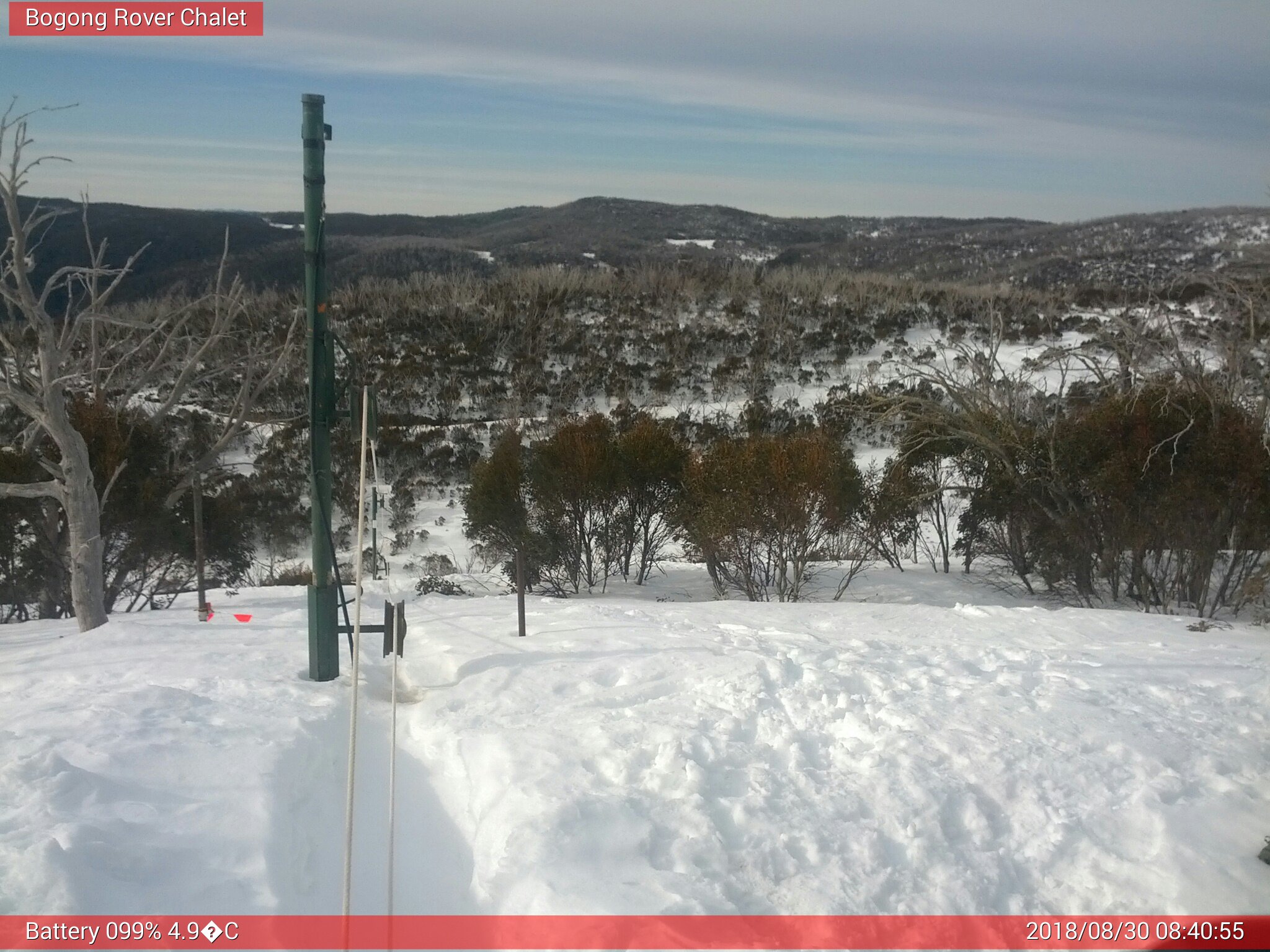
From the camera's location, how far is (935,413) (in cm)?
1396

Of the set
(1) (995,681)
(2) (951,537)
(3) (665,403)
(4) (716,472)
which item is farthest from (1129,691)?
(3) (665,403)

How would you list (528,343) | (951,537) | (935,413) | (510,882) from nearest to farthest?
(510,882), (935,413), (951,537), (528,343)

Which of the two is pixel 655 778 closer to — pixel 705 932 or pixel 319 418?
pixel 705 932

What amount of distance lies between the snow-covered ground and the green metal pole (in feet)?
0.85

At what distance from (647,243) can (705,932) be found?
6660cm

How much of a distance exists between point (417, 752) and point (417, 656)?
1.76 m

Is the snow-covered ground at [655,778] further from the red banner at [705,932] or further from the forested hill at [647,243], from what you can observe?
the forested hill at [647,243]

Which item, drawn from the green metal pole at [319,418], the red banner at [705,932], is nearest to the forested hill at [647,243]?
the green metal pole at [319,418]

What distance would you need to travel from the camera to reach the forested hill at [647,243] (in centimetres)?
4788

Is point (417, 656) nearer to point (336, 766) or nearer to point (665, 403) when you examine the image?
point (336, 766)

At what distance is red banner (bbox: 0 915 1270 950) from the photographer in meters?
3.16

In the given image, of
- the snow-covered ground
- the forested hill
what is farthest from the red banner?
the forested hill

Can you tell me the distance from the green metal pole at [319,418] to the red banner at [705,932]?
2466mm

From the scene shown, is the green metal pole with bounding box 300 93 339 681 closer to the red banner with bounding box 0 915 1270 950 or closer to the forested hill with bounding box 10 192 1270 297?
the red banner with bounding box 0 915 1270 950
